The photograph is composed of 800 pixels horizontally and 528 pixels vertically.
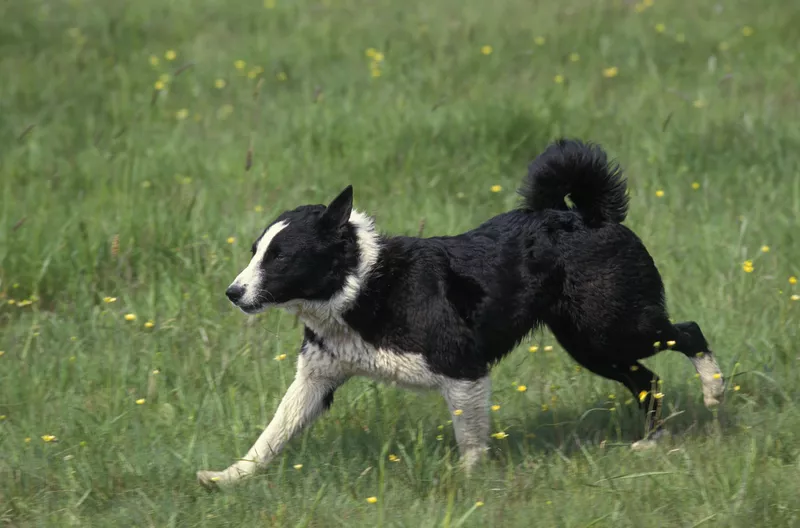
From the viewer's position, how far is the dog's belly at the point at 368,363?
4227mm

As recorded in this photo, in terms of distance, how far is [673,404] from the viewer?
16.3ft

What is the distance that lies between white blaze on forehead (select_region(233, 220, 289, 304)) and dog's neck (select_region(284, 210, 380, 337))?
17cm

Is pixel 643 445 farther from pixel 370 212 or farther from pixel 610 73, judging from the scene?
pixel 610 73

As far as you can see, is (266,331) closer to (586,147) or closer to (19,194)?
(586,147)

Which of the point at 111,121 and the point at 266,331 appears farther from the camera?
Result: the point at 111,121

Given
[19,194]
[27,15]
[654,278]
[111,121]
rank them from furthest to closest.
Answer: [27,15] → [111,121] → [19,194] → [654,278]

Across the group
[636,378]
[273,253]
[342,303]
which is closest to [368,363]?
[342,303]

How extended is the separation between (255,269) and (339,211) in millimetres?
394

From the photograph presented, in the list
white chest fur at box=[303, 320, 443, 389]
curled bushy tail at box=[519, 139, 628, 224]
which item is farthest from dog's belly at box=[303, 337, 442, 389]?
curled bushy tail at box=[519, 139, 628, 224]

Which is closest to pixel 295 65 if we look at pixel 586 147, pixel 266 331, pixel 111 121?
pixel 111 121

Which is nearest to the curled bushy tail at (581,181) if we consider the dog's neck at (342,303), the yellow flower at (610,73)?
the dog's neck at (342,303)

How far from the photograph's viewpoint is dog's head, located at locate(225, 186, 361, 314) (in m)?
4.20

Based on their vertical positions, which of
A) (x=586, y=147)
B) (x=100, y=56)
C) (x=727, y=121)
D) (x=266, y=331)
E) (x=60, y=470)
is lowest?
(x=60, y=470)

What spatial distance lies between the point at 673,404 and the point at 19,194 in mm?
4433
